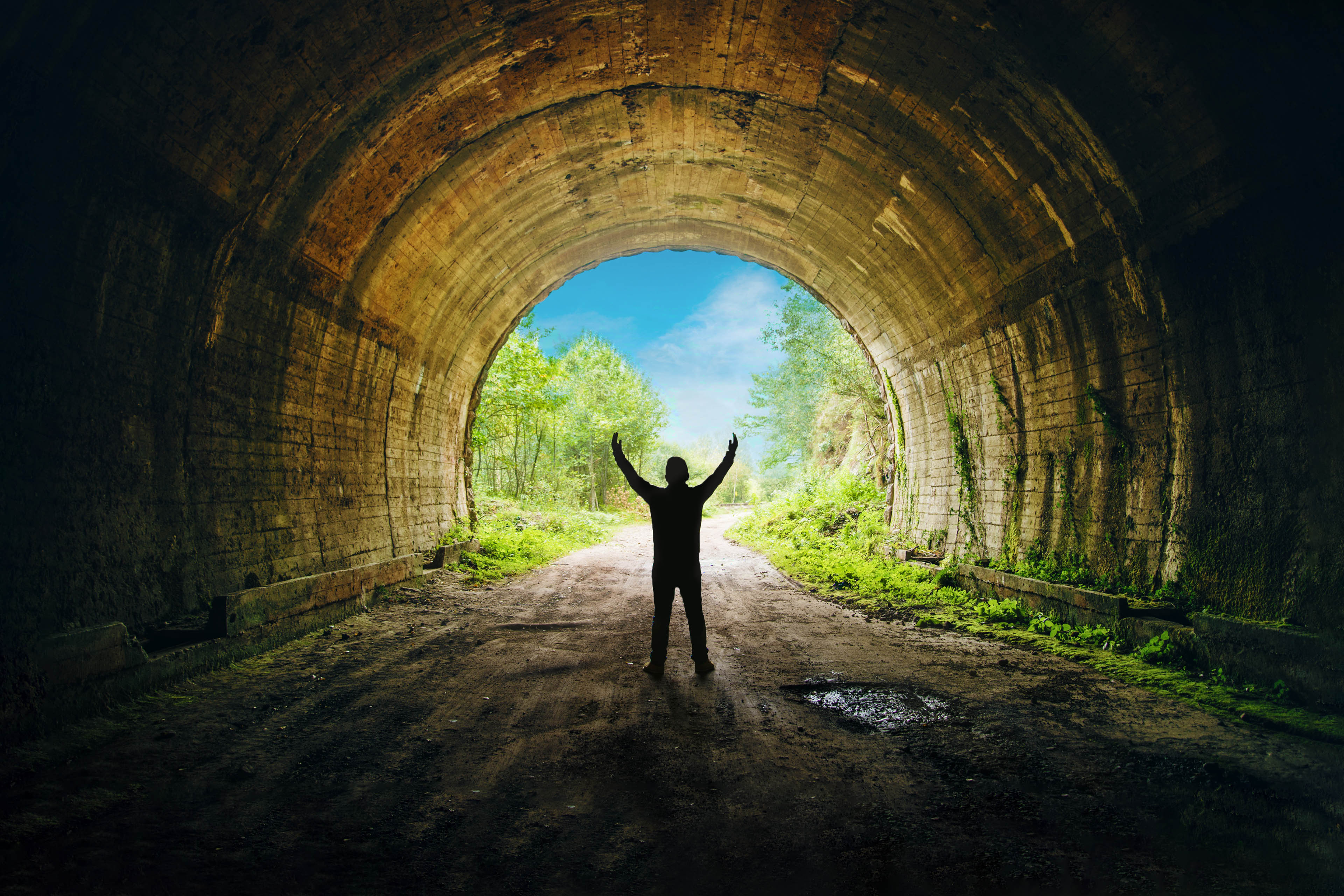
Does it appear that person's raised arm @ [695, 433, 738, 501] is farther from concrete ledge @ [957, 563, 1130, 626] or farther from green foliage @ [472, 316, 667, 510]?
green foliage @ [472, 316, 667, 510]

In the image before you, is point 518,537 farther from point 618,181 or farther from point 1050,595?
point 1050,595

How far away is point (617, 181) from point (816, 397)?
Result: 62.1 ft

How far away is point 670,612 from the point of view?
4977 millimetres

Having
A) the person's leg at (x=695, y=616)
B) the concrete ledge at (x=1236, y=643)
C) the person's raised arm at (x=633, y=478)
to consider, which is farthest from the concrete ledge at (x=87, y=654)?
the concrete ledge at (x=1236, y=643)

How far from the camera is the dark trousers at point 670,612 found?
15.9ft

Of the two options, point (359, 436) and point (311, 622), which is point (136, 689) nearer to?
point (311, 622)

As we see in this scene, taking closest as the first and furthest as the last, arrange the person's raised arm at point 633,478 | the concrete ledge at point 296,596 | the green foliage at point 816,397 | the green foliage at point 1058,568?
1. the person's raised arm at point 633,478
2. the concrete ledge at point 296,596
3. the green foliage at point 1058,568
4. the green foliage at point 816,397

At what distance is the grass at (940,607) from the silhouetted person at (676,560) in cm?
332

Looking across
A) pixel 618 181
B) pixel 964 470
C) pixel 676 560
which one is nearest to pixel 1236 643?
pixel 676 560

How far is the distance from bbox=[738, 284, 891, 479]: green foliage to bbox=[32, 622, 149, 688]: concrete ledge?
11521 millimetres

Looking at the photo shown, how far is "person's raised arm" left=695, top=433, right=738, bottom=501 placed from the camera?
15.7 feet

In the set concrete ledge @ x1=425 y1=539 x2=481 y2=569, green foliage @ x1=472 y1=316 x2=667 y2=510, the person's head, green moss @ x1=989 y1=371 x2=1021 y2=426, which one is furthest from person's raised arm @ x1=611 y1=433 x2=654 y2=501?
green foliage @ x1=472 y1=316 x2=667 y2=510

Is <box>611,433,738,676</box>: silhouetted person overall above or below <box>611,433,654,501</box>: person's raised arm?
below

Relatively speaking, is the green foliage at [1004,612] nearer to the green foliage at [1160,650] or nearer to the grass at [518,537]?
the green foliage at [1160,650]
